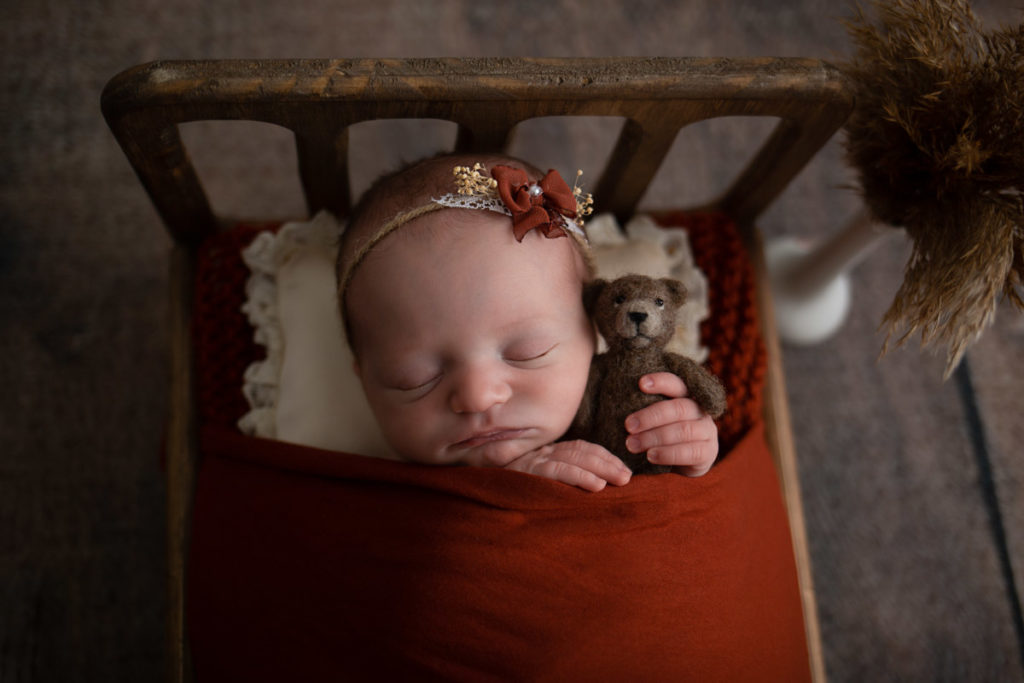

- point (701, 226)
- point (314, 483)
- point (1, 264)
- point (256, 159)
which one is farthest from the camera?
point (256, 159)

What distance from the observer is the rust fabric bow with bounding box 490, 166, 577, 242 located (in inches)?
35.6

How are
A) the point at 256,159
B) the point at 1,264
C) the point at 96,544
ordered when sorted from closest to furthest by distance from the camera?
the point at 96,544 → the point at 1,264 → the point at 256,159

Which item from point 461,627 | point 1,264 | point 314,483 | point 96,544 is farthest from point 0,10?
point 461,627

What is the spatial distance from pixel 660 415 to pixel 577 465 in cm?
12

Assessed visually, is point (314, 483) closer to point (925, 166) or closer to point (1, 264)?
point (925, 166)

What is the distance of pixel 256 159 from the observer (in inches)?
70.0

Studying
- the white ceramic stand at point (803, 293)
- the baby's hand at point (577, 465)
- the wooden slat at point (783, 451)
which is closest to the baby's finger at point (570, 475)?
the baby's hand at point (577, 465)

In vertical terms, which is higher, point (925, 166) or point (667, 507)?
point (925, 166)

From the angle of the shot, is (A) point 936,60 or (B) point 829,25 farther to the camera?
(B) point 829,25

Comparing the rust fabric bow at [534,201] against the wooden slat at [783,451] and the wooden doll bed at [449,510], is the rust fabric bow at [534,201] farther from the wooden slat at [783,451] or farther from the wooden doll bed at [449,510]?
the wooden slat at [783,451]

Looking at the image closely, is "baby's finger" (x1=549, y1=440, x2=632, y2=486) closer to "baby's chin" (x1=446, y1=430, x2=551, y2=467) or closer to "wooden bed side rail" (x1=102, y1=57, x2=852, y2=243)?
"baby's chin" (x1=446, y1=430, x2=551, y2=467)

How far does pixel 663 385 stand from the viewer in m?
0.95

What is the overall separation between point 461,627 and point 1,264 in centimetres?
141

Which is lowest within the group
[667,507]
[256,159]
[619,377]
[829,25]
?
[667,507]
